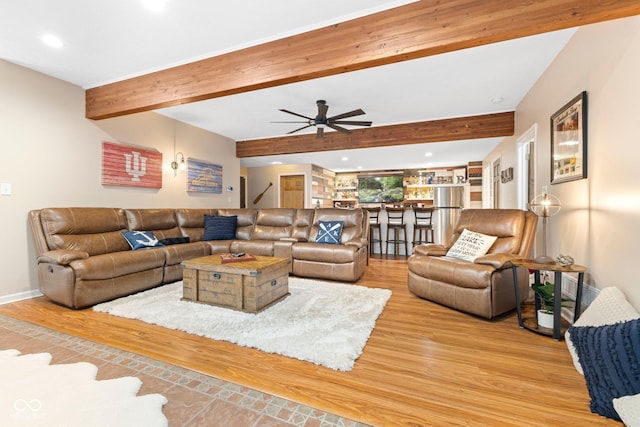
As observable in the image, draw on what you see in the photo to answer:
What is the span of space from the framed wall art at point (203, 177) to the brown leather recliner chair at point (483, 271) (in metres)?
4.17

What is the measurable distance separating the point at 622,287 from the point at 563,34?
220 cm

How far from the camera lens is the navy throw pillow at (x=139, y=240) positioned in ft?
11.8

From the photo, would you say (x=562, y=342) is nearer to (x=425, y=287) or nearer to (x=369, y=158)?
(x=425, y=287)

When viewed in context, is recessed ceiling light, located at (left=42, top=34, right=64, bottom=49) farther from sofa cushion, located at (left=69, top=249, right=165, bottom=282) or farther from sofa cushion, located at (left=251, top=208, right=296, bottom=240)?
sofa cushion, located at (left=251, top=208, right=296, bottom=240)

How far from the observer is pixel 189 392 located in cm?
150

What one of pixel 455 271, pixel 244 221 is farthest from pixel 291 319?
pixel 244 221

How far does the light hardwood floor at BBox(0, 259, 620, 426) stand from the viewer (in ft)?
4.47

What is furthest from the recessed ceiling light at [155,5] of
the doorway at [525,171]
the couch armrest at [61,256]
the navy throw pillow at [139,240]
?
the doorway at [525,171]

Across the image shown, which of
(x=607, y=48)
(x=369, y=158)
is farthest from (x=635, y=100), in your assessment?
(x=369, y=158)

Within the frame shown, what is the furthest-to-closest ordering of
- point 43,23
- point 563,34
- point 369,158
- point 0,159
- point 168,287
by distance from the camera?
1. point 369,158
2. point 168,287
3. point 0,159
4. point 563,34
5. point 43,23

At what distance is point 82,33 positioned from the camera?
98.0 inches

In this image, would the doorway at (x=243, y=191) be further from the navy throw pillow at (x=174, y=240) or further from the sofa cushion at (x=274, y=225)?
the navy throw pillow at (x=174, y=240)

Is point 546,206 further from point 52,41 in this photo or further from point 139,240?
point 52,41

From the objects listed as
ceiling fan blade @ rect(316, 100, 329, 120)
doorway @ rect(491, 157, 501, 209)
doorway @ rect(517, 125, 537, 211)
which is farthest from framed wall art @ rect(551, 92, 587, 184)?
doorway @ rect(491, 157, 501, 209)
